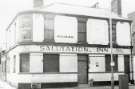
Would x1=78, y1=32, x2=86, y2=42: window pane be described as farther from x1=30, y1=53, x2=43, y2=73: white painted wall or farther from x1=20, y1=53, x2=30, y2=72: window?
x1=20, y1=53, x2=30, y2=72: window

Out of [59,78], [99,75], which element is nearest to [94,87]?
[99,75]

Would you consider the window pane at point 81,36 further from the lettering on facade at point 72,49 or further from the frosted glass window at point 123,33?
the frosted glass window at point 123,33

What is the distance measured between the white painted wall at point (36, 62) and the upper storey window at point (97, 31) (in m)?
5.39

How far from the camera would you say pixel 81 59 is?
23812mm

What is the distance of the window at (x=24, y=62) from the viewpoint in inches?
854

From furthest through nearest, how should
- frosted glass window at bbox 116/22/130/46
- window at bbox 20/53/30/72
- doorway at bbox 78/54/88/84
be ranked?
1. frosted glass window at bbox 116/22/130/46
2. doorway at bbox 78/54/88/84
3. window at bbox 20/53/30/72

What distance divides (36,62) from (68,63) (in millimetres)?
3150

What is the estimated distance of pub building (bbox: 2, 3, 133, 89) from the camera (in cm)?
2172

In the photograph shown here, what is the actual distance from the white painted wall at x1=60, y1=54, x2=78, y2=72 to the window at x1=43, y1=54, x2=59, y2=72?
1.55ft

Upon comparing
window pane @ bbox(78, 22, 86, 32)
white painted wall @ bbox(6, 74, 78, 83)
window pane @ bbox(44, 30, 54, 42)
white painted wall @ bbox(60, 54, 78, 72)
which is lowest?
white painted wall @ bbox(6, 74, 78, 83)

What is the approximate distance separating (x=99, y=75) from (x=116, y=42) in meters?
4.11

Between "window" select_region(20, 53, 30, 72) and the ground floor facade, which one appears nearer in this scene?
the ground floor facade

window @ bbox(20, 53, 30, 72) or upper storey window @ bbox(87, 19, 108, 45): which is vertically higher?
upper storey window @ bbox(87, 19, 108, 45)

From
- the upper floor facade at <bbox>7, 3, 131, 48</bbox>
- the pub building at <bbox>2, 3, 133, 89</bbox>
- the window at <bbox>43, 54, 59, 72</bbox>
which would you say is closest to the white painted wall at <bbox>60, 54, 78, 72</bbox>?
the pub building at <bbox>2, 3, 133, 89</bbox>
